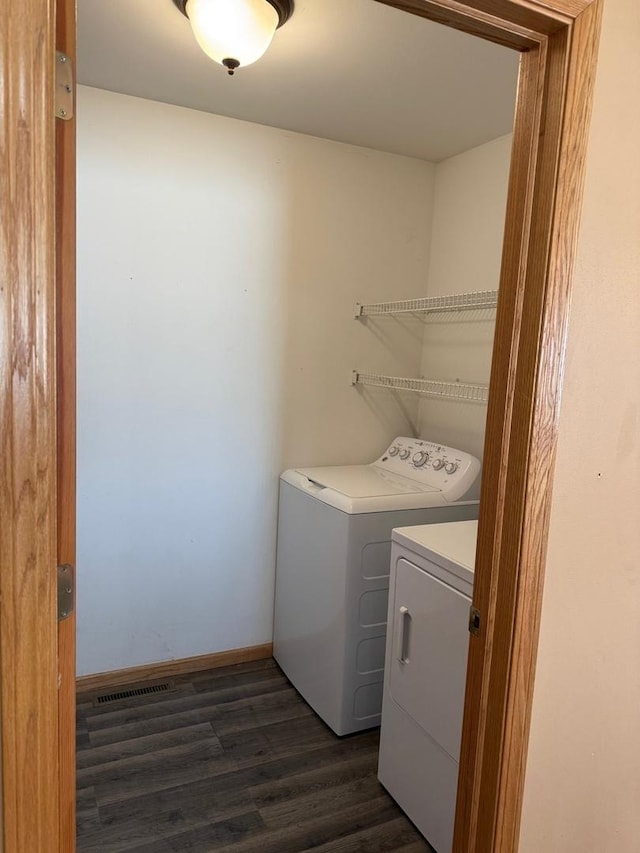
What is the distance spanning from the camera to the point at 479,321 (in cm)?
255

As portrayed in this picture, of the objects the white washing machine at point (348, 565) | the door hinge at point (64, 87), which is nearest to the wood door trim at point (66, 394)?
the door hinge at point (64, 87)

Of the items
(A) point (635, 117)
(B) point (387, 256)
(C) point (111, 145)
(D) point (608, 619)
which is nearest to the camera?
(A) point (635, 117)

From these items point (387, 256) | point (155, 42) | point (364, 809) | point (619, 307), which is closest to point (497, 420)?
point (619, 307)

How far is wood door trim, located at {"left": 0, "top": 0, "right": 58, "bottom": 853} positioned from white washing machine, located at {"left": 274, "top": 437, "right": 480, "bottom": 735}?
4.90 ft

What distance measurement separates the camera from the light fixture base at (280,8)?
1.52 m

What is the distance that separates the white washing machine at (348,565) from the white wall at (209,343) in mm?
261

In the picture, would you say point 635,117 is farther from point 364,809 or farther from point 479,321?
point 364,809

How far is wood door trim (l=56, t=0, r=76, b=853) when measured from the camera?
71cm

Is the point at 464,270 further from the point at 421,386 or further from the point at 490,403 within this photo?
the point at 490,403

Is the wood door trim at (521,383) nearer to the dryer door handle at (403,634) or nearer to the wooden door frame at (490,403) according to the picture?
the wooden door frame at (490,403)

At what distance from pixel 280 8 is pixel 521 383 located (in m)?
1.27

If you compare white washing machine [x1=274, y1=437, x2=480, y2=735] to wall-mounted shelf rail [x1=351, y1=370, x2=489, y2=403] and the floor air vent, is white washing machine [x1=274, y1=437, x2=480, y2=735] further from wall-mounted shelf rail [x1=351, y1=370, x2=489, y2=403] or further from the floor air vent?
the floor air vent

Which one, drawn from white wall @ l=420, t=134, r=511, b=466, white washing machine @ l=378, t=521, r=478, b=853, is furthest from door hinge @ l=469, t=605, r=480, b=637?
white wall @ l=420, t=134, r=511, b=466

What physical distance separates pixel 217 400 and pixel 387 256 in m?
1.11
